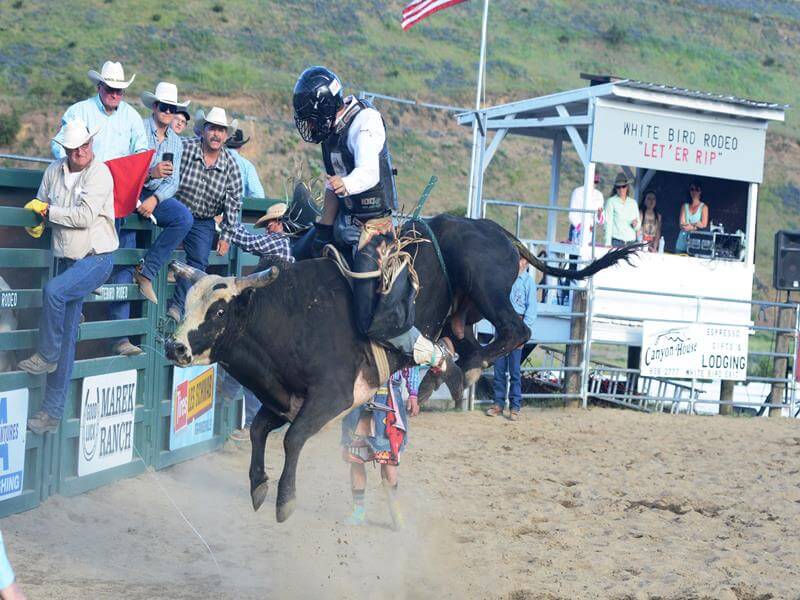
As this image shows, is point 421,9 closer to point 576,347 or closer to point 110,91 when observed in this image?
point 576,347

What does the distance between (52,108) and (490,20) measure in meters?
30.1

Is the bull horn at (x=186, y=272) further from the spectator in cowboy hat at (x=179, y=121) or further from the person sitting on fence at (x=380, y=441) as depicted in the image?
the spectator in cowboy hat at (x=179, y=121)

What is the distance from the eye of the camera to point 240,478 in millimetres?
8594

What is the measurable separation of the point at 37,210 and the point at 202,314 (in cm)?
151

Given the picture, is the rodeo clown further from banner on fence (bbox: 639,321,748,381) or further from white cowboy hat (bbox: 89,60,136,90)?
banner on fence (bbox: 639,321,748,381)

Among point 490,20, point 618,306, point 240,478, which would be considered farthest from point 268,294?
point 490,20

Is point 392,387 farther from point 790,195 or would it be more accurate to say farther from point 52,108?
point 790,195

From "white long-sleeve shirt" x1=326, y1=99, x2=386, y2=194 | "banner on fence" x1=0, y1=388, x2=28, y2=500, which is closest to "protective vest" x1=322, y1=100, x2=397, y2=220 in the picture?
"white long-sleeve shirt" x1=326, y1=99, x2=386, y2=194

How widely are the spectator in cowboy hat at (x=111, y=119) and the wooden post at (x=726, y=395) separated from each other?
9.90m

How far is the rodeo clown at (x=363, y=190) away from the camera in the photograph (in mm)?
6016

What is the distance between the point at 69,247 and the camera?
6.60m

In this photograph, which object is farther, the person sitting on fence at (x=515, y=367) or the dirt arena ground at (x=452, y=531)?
the person sitting on fence at (x=515, y=367)

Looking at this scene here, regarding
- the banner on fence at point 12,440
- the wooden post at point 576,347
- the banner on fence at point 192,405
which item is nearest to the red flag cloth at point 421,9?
the wooden post at point 576,347

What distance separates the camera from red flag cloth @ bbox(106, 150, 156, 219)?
6.93m
